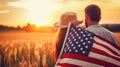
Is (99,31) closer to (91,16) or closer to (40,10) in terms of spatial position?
(91,16)

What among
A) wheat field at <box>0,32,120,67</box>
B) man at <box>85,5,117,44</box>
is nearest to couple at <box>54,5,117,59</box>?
man at <box>85,5,117,44</box>

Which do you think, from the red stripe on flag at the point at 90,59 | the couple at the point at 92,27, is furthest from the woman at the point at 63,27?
the red stripe on flag at the point at 90,59

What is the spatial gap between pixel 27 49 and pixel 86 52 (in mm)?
3077

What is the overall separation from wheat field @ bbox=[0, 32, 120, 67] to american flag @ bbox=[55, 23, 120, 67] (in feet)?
9.46

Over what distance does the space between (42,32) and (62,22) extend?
266cm

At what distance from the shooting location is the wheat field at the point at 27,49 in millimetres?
6875

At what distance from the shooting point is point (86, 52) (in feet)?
12.8

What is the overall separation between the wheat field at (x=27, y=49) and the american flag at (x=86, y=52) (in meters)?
2.88

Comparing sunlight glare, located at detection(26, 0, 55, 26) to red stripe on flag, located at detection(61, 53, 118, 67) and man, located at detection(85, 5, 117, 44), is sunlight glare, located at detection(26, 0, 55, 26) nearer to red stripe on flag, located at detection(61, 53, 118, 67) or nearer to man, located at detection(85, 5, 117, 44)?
man, located at detection(85, 5, 117, 44)

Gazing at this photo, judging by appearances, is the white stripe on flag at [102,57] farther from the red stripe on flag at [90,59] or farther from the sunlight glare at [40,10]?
the sunlight glare at [40,10]

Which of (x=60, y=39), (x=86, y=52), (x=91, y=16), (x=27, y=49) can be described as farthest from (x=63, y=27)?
(x=27, y=49)

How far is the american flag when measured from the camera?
3879 millimetres

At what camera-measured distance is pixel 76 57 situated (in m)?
3.89

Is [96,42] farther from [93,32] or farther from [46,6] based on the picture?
[46,6]
